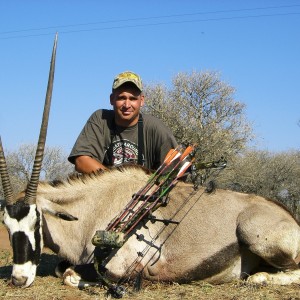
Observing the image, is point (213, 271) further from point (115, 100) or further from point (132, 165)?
point (115, 100)

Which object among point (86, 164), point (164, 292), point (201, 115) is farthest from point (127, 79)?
point (201, 115)

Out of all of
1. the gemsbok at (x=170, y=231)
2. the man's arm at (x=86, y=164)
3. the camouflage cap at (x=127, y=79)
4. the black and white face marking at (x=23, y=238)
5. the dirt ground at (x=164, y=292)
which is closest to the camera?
the dirt ground at (x=164, y=292)

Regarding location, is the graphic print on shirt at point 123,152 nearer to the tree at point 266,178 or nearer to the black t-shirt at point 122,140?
the black t-shirt at point 122,140

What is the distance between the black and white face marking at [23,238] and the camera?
14.6 feet

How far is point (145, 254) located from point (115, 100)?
81.2 inches

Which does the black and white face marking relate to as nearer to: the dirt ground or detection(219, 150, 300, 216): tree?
the dirt ground

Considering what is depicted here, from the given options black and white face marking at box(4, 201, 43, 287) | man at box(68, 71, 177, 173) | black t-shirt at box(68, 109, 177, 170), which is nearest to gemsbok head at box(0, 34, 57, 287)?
black and white face marking at box(4, 201, 43, 287)

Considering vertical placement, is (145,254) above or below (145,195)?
below

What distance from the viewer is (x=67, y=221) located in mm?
5176

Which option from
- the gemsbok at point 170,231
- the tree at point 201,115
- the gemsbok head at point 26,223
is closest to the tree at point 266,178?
the tree at point 201,115

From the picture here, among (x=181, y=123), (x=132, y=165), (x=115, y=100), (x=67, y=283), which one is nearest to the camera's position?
(x=67, y=283)

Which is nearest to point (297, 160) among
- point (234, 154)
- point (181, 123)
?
point (234, 154)

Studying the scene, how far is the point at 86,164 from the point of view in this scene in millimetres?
5836

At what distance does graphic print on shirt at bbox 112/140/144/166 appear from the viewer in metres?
6.20
